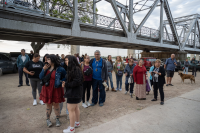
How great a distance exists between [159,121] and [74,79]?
243cm

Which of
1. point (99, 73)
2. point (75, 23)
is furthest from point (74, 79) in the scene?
point (75, 23)

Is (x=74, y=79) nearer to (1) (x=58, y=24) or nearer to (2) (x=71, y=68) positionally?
(2) (x=71, y=68)

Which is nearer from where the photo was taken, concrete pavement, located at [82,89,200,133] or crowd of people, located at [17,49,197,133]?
crowd of people, located at [17,49,197,133]

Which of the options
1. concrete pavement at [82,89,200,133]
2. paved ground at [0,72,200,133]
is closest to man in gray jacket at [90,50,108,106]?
paved ground at [0,72,200,133]

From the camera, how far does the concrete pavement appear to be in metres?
2.98

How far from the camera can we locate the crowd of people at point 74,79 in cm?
279

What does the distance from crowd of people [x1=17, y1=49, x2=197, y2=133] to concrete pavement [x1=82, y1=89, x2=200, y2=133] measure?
642mm

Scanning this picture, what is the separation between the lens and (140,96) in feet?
17.1

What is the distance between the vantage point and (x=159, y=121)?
3.40 meters

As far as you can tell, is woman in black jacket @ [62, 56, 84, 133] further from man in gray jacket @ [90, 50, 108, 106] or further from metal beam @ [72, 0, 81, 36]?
metal beam @ [72, 0, 81, 36]

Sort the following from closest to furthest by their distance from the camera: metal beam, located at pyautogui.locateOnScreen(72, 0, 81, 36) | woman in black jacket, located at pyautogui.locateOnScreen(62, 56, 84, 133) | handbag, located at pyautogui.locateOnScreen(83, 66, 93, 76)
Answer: woman in black jacket, located at pyautogui.locateOnScreen(62, 56, 84, 133) < handbag, located at pyautogui.locateOnScreen(83, 66, 93, 76) < metal beam, located at pyautogui.locateOnScreen(72, 0, 81, 36)

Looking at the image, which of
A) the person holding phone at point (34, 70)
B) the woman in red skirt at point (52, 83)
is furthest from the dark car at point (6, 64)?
the woman in red skirt at point (52, 83)

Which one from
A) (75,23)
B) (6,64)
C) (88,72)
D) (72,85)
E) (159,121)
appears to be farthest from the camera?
(6,64)

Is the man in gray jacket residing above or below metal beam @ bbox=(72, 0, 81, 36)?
below
